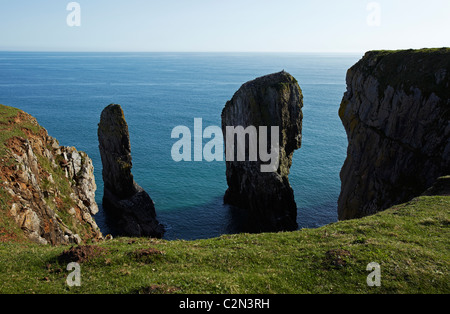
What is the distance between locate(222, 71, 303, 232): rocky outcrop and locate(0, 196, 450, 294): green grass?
37.8 m

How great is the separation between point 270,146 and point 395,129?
24.1m

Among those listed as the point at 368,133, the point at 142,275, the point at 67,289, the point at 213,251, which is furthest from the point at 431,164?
the point at 67,289

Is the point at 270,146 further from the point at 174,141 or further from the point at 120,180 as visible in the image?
the point at 174,141

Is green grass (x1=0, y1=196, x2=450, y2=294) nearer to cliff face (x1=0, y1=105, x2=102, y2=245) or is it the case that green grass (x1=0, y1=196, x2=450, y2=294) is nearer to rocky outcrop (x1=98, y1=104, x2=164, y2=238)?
cliff face (x1=0, y1=105, x2=102, y2=245)

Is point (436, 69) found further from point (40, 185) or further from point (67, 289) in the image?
point (40, 185)

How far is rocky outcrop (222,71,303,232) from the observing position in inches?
2500

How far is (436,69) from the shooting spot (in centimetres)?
4303

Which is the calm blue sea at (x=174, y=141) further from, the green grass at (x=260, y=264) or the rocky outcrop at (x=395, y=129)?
the green grass at (x=260, y=264)

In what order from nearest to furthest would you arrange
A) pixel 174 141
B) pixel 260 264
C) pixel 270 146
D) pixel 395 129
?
pixel 260 264, pixel 395 129, pixel 270 146, pixel 174 141

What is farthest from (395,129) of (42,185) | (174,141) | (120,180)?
(174,141)

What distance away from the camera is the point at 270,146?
64188 millimetres

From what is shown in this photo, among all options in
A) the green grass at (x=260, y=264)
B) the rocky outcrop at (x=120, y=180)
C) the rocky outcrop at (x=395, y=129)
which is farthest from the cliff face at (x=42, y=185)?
the rocky outcrop at (x=395, y=129)

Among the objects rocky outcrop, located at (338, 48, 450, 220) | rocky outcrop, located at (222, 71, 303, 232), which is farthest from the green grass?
rocky outcrop, located at (222, 71, 303, 232)
